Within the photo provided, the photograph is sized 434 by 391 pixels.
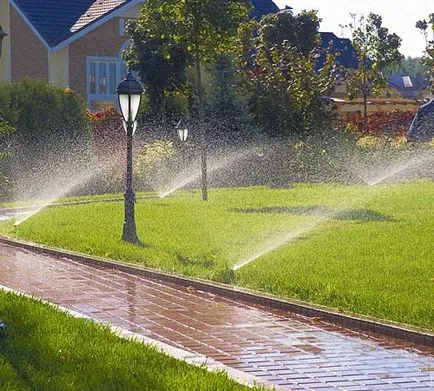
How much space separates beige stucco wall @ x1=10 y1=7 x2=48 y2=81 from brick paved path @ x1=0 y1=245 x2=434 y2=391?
29.0 meters

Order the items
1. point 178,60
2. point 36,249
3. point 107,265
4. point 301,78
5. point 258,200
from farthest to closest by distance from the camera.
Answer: point 178,60, point 301,78, point 258,200, point 36,249, point 107,265

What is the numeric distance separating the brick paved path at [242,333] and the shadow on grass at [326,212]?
22.4 feet

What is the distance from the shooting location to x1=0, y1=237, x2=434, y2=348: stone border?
833cm

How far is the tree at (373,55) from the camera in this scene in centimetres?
4791

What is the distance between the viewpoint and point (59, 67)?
40.7 m

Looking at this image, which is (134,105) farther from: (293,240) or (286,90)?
(286,90)

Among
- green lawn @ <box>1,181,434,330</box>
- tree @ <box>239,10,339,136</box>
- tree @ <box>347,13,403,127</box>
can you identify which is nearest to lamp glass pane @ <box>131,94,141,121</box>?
green lawn @ <box>1,181,434,330</box>

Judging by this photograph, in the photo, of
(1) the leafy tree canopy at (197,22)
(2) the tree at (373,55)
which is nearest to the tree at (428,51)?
(2) the tree at (373,55)

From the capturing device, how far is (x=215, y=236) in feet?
51.6

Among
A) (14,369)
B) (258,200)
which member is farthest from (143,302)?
(258,200)

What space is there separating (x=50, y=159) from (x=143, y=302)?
1978 cm

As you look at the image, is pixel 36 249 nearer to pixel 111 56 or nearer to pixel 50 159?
pixel 50 159

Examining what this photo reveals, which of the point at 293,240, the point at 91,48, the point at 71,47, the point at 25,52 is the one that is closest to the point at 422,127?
the point at 91,48

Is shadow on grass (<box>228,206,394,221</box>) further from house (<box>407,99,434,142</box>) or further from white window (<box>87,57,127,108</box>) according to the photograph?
white window (<box>87,57,127,108</box>)
